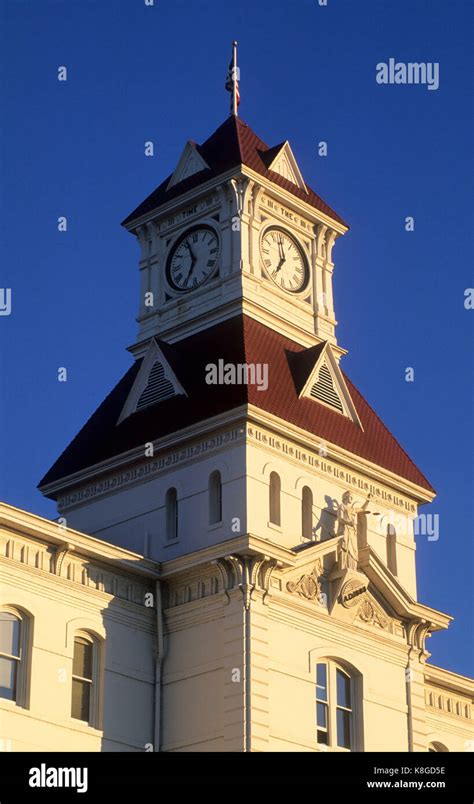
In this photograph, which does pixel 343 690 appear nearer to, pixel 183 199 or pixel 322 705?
pixel 322 705

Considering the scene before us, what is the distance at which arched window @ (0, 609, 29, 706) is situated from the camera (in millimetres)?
35406

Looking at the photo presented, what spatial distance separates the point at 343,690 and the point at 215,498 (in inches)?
229

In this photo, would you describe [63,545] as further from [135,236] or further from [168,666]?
[135,236]

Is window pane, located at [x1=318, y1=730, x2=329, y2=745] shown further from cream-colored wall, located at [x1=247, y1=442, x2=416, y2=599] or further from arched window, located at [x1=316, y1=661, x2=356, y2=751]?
cream-colored wall, located at [x1=247, y1=442, x2=416, y2=599]

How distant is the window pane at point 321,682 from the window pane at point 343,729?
694 millimetres

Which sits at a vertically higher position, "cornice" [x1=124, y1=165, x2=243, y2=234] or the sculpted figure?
"cornice" [x1=124, y1=165, x2=243, y2=234]

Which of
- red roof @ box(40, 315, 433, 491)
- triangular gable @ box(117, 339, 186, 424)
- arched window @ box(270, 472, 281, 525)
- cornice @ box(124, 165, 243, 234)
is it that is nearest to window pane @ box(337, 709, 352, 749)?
arched window @ box(270, 472, 281, 525)

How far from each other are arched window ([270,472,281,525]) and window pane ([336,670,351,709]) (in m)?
4.15

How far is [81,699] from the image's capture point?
37.0 metres

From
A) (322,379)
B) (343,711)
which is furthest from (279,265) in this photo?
(343,711)

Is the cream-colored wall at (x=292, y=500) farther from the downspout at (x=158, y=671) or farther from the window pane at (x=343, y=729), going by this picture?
the window pane at (x=343, y=729)

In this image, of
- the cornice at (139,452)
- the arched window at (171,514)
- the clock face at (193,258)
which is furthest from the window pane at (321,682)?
the clock face at (193,258)
